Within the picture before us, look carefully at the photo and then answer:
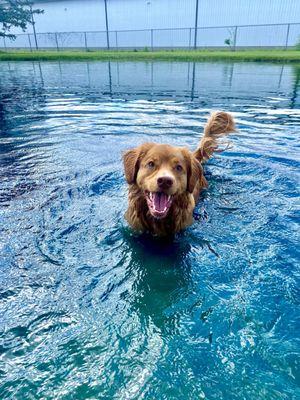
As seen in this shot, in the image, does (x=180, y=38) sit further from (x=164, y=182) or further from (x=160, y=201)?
(x=164, y=182)

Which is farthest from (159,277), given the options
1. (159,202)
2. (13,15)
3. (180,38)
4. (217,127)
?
(13,15)

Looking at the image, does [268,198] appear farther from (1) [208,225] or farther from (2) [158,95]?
(2) [158,95]

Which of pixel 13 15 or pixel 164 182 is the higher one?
pixel 13 15

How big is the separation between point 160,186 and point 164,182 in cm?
7

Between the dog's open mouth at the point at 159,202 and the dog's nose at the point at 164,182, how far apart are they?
0.83 feet

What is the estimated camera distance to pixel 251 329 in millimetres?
2795

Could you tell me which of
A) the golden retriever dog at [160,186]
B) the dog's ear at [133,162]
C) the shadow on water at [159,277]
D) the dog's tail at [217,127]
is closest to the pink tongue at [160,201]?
the golden retriever dog at [160,186]

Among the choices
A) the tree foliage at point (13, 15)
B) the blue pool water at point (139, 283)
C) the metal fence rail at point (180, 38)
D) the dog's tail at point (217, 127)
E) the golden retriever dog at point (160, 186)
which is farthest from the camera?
the tree foliage at point (13, 15)

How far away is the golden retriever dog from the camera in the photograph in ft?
12.3

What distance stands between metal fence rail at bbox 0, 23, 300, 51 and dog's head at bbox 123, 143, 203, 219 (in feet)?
134

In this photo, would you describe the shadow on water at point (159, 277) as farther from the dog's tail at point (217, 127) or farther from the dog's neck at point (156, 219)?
the dog's tail at point (217, 127)

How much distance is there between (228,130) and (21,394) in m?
6.13

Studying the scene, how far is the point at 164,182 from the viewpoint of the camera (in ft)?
11.6

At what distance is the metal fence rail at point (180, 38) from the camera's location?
4250 centimetres
